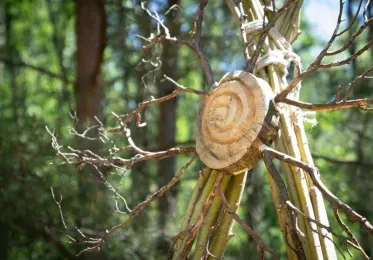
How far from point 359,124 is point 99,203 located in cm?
295

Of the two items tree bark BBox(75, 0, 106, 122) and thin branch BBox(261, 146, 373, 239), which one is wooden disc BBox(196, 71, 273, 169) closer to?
thin branch BBox(261, 146, 373, 239)

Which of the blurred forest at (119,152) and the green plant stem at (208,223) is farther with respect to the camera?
the blurred forest at (119,152)

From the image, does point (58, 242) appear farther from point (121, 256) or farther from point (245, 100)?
point (245, 100)

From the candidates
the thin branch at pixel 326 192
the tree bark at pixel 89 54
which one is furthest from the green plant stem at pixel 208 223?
the tree bark at pixel 89 54

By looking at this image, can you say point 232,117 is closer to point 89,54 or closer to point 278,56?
Result: point 278,56

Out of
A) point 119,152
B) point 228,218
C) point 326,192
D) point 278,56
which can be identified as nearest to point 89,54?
point 119,152

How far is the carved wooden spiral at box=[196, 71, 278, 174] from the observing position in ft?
7.01

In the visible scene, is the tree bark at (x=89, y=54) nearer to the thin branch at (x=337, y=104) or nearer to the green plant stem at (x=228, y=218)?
the green plant stem at (x=228, y=218)

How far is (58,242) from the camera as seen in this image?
468 cm

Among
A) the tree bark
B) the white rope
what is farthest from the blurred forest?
the white rope

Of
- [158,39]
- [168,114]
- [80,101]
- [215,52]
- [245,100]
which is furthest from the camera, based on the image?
[168,114]

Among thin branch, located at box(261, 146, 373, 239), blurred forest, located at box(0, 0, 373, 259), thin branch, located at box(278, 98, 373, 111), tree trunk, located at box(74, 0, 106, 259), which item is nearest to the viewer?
thin branch, located at box(261, 146, 373, 239)

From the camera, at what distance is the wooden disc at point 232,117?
2.14 metres

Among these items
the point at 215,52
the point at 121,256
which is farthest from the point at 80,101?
the point at 215,52
